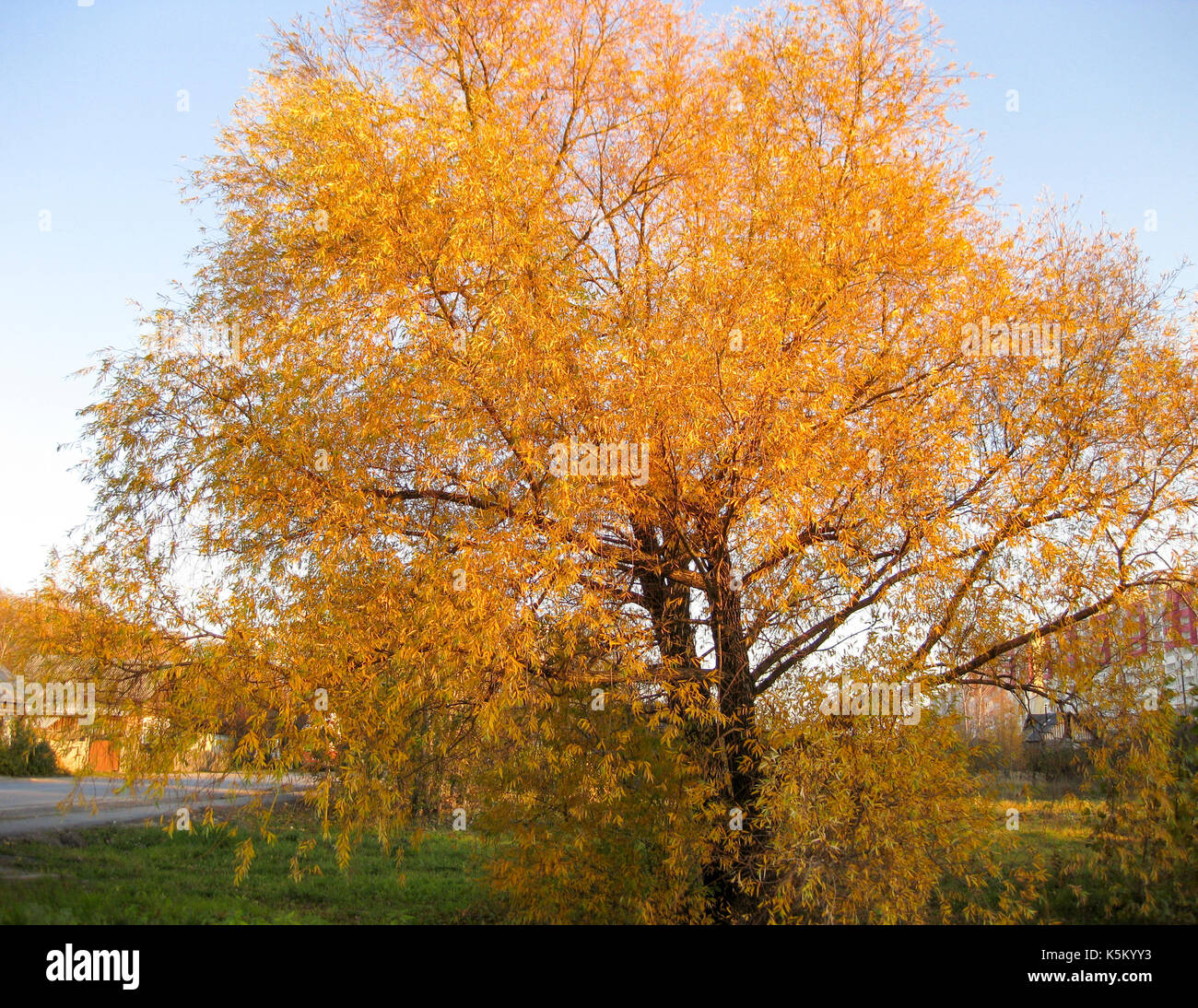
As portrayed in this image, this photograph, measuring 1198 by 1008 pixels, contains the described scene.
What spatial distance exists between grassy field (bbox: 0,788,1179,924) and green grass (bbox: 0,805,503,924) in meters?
0.02

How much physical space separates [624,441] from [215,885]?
25.4 feet

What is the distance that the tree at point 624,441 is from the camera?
19.2 feet

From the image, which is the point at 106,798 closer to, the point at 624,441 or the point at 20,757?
the point at 20,757

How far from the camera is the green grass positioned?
7.43 metres

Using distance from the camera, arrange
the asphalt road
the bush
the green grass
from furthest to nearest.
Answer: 1. the bush
2. the green grass
3. the asphalt road

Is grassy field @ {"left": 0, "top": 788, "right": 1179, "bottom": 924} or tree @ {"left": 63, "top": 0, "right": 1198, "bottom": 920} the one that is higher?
tree @ {"left": 63, "top": 0, "right": 1198, "bottom": 920}

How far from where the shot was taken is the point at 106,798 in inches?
583

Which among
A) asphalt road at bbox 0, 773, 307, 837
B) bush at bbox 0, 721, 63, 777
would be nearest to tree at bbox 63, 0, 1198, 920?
asphalt road at bbox 0, 773, 307, 837

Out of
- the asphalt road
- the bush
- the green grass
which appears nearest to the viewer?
the asphalt road

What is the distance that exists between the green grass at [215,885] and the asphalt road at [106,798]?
0.29m

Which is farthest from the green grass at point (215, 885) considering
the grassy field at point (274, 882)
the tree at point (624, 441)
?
the tree at point (624, 441)

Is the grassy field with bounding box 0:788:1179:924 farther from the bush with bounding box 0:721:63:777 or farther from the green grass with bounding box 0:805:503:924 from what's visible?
the bush with bounding box 0:721:63:777

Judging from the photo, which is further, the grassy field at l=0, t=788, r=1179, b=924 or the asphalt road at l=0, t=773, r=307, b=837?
the grassy field at l=0, t=788, r=1179, b=924

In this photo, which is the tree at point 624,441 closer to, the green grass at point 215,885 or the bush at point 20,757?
the green grass at point 215,885
